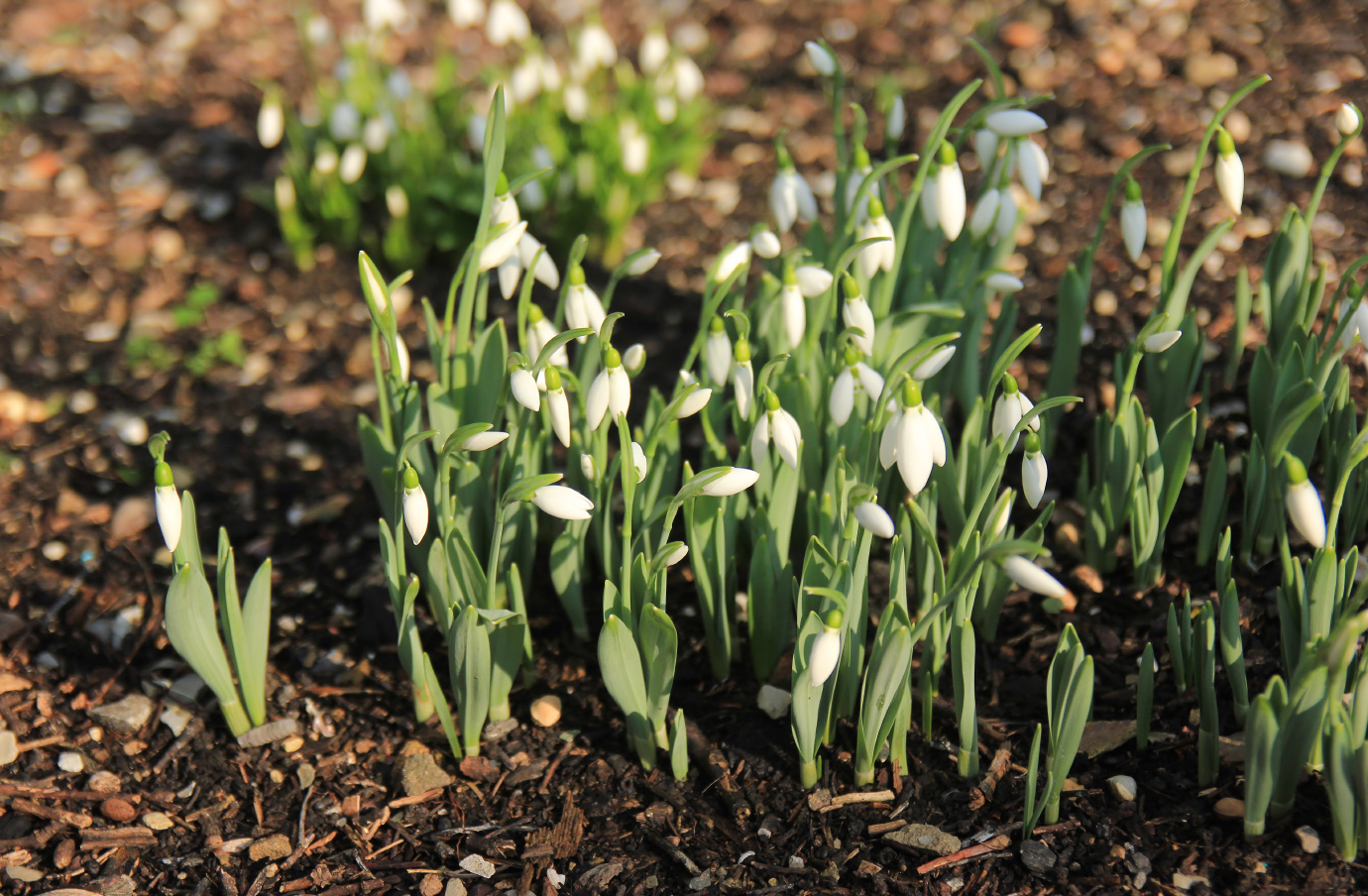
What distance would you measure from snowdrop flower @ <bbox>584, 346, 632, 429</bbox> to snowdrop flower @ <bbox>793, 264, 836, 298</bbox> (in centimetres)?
39

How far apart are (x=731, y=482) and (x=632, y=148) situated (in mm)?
1835

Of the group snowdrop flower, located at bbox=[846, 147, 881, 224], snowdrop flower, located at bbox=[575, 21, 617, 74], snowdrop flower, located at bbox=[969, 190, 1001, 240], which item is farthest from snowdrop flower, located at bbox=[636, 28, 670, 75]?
snowdrop flower, located at bbox=[969, 190, 1001, 240]

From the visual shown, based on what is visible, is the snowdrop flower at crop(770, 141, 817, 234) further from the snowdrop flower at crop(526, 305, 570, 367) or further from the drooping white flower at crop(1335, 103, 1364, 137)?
the drooping white flower at crop(1335, 103, 1364, 137)

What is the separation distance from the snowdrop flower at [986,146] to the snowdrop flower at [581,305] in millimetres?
941

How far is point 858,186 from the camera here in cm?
236

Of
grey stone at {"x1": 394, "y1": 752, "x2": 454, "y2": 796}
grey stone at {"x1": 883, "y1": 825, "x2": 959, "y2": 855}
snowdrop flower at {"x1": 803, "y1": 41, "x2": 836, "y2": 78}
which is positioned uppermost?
snowdrop flower at {"x1": 803, "y1": 41, "x2": 836, "y2": 78}

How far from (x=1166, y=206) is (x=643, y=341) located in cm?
161

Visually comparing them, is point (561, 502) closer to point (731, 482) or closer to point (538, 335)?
point (731, 482)

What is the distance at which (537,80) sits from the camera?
3457 millimetres

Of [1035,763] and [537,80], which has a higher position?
[537,80]

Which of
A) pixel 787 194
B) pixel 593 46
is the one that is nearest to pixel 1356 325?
pixel 787 194

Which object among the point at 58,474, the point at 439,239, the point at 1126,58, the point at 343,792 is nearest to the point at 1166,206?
the point at 1126,58

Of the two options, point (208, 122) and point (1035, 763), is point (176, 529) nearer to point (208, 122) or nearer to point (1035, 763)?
point (1035, 763)

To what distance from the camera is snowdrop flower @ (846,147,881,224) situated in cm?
222
